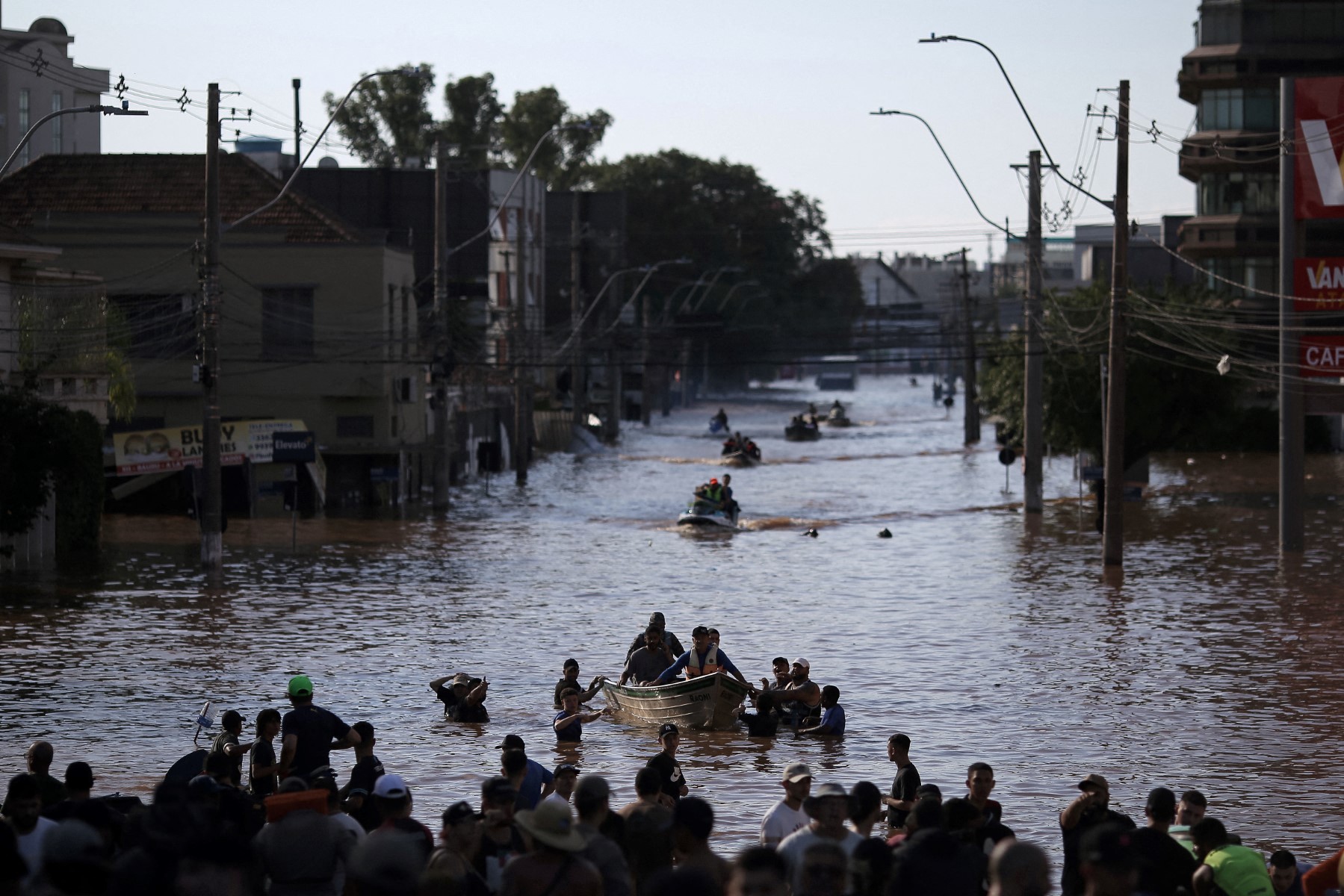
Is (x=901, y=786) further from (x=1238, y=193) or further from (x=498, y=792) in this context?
(x=1238, y=193)

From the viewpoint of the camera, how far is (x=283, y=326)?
169 feet

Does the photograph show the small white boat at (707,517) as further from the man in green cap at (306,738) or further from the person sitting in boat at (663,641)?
the man in green cap at (306,738)

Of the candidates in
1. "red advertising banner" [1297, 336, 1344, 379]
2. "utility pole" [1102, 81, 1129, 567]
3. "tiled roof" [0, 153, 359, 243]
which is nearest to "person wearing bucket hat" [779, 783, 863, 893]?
"utility pole" [1102, 81, 1129, 567]

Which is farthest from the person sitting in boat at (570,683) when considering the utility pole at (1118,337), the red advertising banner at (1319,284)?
the red advertising banner at (1319,284)

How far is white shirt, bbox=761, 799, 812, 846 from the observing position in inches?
395

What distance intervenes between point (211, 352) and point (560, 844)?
26341 millimetres

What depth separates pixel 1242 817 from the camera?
51.3 ft

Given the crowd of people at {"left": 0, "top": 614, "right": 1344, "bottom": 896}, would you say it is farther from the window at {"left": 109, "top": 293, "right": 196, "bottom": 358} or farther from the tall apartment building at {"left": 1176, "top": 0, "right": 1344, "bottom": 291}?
the tall apartment building at {"left": 1176, "top": 0, "right": 1344, "bottom": 291}

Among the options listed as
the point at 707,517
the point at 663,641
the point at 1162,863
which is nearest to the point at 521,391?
the point at 707,517

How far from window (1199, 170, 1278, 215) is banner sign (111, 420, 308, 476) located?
42372mm

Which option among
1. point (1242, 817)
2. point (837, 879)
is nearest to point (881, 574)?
point (1242, 817)

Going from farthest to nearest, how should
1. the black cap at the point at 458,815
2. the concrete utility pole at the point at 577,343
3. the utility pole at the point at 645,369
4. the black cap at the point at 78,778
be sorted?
the utility pole at the point at 645,369 < the concrete utility pole at the point at 577,343 < the black cap at the point at 78,778 < the black cap at the point at 458,815

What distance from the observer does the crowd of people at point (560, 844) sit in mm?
7727

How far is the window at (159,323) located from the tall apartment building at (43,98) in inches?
835
